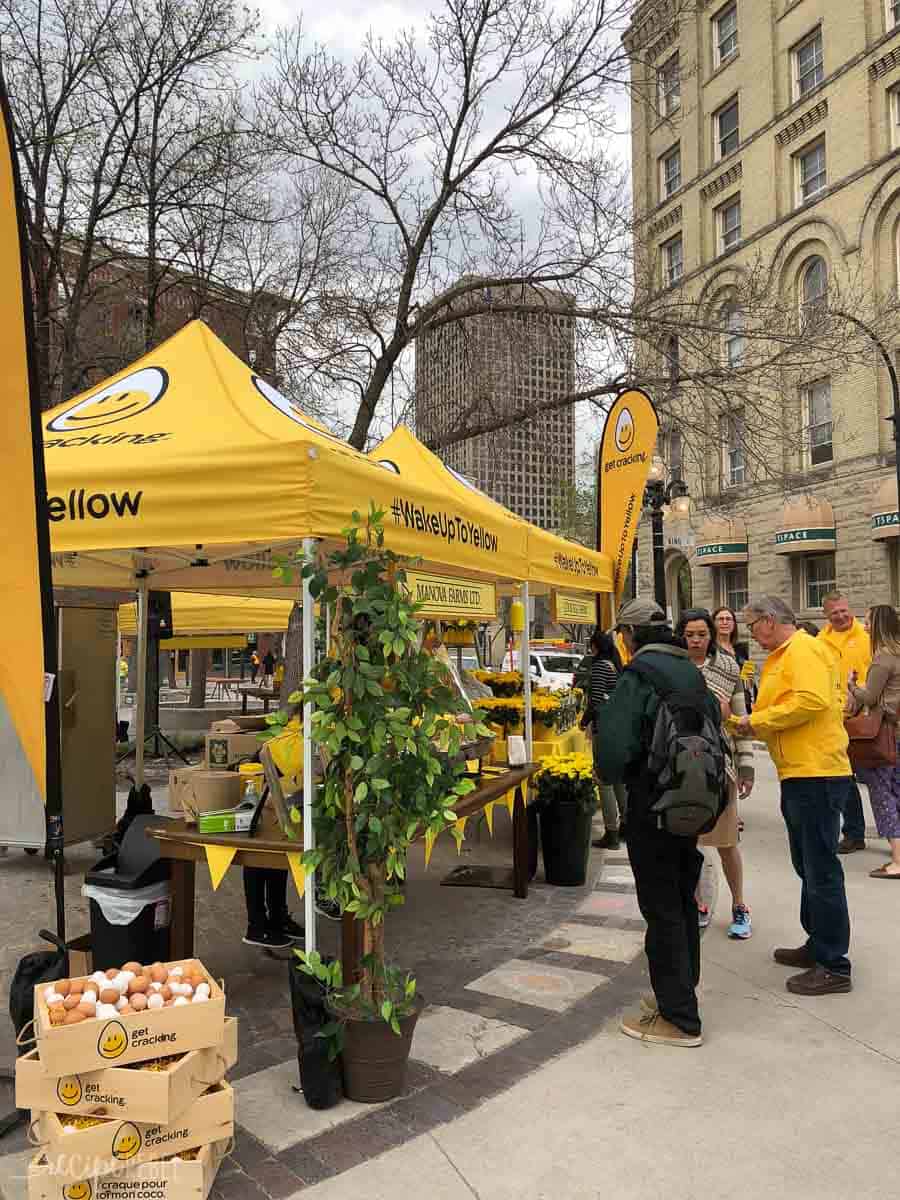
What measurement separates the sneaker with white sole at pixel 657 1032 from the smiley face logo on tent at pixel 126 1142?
224cm

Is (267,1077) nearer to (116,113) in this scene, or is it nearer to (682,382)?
(682,382)

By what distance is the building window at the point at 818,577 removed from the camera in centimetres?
2503

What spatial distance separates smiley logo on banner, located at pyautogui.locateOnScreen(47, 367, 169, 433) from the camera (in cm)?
462

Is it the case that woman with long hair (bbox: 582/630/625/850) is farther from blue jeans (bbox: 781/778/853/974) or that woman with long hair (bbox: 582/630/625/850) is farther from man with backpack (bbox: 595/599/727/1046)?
man with backpack (bbox: 595/599/727/1046)

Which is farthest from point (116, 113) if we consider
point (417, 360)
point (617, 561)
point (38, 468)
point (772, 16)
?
point (772, 16)

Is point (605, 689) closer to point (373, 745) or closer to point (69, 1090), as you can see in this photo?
point (373, 745)

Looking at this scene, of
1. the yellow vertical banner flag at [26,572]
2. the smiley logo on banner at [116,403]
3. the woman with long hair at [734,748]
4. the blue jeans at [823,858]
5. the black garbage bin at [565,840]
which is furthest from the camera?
the black garbage bin at [565,840]

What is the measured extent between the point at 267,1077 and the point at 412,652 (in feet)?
5.98

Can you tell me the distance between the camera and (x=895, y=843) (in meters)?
6.81

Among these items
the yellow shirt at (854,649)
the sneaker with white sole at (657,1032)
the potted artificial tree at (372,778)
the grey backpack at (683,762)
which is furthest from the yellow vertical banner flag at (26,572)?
the yellow shirt at (854,649)

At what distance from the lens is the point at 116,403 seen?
16.0 feet

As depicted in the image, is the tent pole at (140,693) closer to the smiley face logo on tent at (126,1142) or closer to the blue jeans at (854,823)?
the smiley face logo on tent at (126,1142)

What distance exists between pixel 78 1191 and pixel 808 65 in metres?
30.9

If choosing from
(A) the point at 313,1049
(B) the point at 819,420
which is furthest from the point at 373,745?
(B) the point at 819,420
